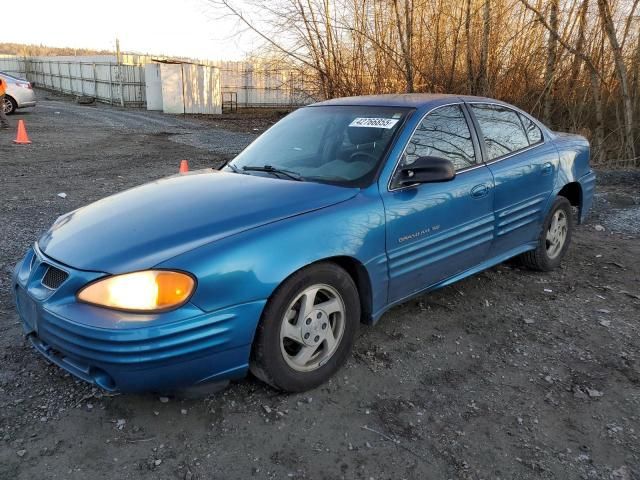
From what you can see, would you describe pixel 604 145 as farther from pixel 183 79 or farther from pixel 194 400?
pixel 183 79

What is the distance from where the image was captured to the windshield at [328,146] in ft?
10.8

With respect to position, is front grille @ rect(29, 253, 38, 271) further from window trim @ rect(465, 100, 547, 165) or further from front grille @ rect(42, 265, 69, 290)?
window trim @ rect(465, 100, 547, 165)

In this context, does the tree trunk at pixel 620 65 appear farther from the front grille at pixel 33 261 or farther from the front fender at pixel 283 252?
the front grille at pixel 33 261

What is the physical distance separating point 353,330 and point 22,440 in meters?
1.74

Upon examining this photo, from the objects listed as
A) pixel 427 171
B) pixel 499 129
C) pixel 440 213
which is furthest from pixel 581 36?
pixel 427 171

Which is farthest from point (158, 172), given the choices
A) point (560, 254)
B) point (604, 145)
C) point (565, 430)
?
point (604, 145)

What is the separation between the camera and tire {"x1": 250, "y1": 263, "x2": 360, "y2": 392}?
261 centimetres

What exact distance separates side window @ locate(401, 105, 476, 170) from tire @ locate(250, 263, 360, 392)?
98 centimetres

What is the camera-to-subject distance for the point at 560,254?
4848 millimetres

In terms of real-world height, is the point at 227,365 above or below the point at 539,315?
above

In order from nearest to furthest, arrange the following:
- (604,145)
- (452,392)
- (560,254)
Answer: (452,392) < (560,254) < (604,145)

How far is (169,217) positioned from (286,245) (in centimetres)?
68

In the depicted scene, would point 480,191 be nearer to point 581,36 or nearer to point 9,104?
point 581,36

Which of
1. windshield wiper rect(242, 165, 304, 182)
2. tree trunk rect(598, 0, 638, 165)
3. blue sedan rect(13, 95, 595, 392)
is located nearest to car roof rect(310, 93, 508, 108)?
blue sedan rect(13, 95, 595, 392)
